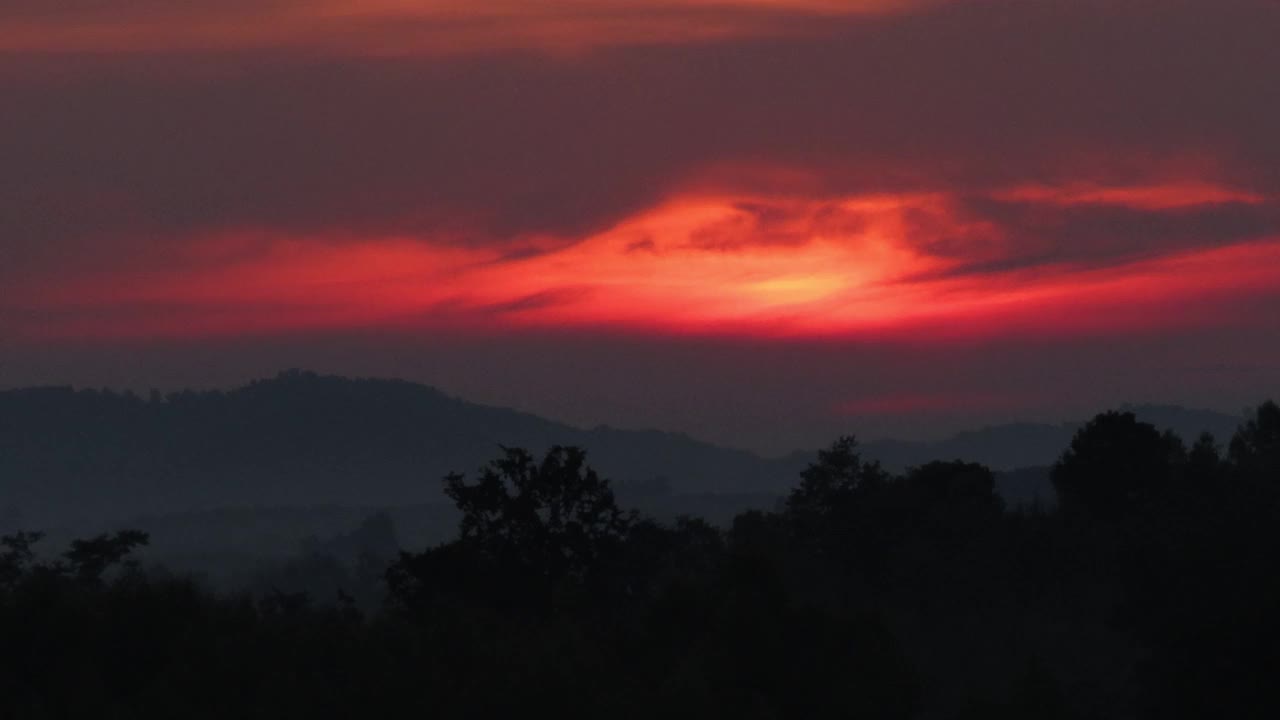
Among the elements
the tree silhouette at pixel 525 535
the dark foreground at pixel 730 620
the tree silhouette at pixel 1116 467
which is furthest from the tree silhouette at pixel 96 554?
the tree silhouette at pixel 1116 467

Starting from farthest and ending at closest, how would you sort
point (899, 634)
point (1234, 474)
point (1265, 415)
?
point (1265, 415), point (1234, 474), point (899, 634)

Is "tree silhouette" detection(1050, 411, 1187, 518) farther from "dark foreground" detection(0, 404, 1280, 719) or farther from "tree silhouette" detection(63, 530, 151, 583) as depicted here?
"tree silhouette" detection(63, 530, 151, 583)

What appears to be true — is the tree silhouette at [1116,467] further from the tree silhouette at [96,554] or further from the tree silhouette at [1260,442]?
the tree silhouette at [96,554]

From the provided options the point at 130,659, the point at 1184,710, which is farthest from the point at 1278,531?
the point at 130,659

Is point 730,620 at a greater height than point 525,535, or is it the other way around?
point 525,535

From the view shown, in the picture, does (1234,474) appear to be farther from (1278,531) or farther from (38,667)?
(38,667)

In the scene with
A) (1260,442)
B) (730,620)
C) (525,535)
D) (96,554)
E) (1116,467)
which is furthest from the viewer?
(1260,442)

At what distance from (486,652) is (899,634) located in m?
32.6

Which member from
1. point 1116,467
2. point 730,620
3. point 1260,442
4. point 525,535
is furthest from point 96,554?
point 1260,442

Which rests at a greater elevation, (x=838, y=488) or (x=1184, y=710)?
(x=838, y=488)

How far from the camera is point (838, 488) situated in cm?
8744

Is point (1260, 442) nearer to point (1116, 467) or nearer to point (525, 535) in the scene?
point (1116, 467)

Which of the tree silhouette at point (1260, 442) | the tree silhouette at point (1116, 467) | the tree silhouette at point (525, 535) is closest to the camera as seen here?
the tree silhouette at point (525, 535)

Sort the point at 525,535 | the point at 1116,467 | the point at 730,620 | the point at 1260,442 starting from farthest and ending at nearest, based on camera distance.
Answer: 1. the point at 1260,442
2. the point at 1116,467
3. the point at 525,535
4. the point at 730,620
